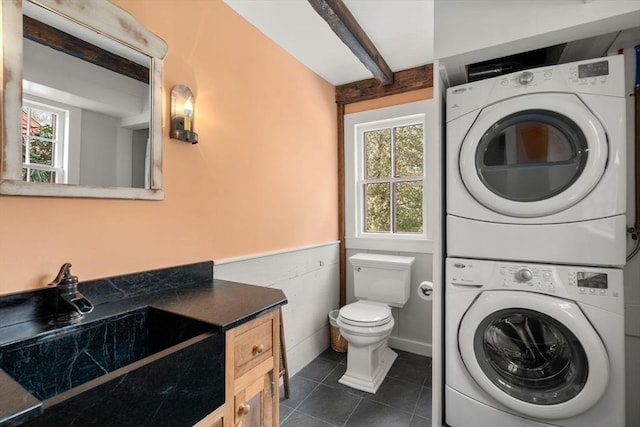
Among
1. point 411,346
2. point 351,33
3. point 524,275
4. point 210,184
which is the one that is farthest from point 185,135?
point 411,346

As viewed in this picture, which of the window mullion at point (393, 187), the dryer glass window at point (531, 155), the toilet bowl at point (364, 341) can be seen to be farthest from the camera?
the window mullion at point (393, 187)

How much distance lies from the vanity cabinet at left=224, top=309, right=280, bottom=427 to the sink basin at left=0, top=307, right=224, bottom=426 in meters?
0.07

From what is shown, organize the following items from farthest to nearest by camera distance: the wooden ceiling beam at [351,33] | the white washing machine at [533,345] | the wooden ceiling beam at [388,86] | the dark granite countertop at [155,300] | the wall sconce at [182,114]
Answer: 1. the wooden ceiling beam at [388,86]
2. the wooden ceiling beam at [351,33]
3. the wall sconce at [182,114]
4. the white washing machine at [533,345]
5. the dark granite countertop at [155,300]

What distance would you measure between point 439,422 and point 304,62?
2720 mm

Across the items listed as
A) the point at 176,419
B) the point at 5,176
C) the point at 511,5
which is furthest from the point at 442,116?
the point at 5,176

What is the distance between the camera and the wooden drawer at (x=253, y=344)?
1.05m

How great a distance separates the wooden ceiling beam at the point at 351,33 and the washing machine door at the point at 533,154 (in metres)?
1.00

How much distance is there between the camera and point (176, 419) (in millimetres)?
812

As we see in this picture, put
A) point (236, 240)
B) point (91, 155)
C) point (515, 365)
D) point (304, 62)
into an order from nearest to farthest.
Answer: point (91, 155) → point (515, 365) → point (236, 240) → point (304, 62)

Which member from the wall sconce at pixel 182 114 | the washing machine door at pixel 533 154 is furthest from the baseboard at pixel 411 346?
the wall sconce at pixel 182 114

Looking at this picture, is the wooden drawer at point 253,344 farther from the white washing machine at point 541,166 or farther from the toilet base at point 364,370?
the toilet base at point 364,370

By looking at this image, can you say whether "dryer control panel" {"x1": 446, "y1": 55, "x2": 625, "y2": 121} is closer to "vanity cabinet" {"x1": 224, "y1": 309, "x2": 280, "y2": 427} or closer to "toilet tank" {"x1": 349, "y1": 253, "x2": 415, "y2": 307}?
"toilet tank" {"x1": 349, "y1": 253, "x2": 415, "y2": 307}

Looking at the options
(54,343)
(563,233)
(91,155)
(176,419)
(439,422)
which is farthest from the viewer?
(439,422)

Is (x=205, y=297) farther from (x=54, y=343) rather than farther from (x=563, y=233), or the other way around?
(x=563, y=233)
